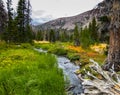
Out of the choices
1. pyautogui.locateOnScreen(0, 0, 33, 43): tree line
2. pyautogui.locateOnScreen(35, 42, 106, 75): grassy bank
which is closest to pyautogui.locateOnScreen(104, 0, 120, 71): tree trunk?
pyautogui.locateOnScreen(35, 42, 106, 75): grassy bank

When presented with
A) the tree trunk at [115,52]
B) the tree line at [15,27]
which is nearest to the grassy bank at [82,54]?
the tree trunk at [115,52]

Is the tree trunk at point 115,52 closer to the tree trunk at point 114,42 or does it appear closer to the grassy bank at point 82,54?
the tree trunk at point 114,42

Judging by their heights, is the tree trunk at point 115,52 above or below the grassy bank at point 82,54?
above

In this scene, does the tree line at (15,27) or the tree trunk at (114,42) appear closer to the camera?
the tree trunk at (114,42)

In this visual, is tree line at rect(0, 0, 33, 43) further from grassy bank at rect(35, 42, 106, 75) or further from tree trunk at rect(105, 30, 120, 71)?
tree trunk at rect(105, 30, 120, 71)

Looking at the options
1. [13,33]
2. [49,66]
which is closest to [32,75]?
[49,66]

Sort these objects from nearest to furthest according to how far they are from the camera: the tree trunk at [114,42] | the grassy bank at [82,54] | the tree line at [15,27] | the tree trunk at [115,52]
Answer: the tree trunk at [114,42], the tree trunk at [115,52], the grassy bank at [82,54], the tree line at [15,27]

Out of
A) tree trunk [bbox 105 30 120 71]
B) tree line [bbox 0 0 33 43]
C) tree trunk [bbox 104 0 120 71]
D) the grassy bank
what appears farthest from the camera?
tree line [bbox 0 0 33 43]

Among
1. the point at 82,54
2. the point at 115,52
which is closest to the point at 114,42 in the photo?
the point at 115,52

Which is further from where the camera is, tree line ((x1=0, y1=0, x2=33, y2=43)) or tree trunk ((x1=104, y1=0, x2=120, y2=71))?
tree line ((x1=0, y1=0, x2=33, y2=43))

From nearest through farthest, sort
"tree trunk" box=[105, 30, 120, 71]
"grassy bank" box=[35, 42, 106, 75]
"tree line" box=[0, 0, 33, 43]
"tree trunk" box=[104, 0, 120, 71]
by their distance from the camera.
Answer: "tree trunk" box=[104, 0, 120, 71], "tree trunk" box=[105, 30, 120, 71], "grassy bank" box=[35, 42, 106, 75], "tree line" box=[0, 0, 33, 43]

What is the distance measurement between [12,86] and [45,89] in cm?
130

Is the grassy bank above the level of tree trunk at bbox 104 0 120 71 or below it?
below

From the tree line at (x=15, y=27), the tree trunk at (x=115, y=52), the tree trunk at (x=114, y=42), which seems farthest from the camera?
the tree line at (x=15, y=27)
